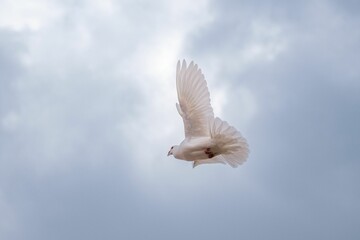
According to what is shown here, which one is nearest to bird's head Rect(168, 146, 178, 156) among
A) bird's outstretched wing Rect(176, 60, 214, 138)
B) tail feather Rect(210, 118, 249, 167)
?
bird's outstretched wing Rect(176, 60, 214, 138)

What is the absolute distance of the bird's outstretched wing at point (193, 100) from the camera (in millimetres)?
24281

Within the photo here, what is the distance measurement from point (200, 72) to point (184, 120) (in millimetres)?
1162

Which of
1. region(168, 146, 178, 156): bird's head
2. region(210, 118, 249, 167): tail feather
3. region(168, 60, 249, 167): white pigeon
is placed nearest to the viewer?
region(210, 118, 249, 167): tail feather

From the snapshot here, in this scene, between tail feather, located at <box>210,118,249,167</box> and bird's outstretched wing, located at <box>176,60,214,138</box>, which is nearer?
tail feather, located at <box>210,118,249,167</box>

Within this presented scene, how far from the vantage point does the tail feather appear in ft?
77.9

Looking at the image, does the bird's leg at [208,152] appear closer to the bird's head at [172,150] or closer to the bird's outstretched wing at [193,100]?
the bird's outstretched wing at [193,100]

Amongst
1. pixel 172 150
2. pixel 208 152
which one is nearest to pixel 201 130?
pixel 208 152

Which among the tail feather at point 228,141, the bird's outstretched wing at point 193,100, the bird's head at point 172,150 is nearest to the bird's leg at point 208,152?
the tail feather at point 228,141

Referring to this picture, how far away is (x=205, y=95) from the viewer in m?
24.4

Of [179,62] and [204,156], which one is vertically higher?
[179,62]

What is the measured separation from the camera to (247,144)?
950 inches

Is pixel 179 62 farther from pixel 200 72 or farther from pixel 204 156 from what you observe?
pixel 204 156

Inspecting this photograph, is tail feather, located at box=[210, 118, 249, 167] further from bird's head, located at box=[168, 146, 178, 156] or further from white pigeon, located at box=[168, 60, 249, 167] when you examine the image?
bird's head, located at box=[168, 146, 178, 156]

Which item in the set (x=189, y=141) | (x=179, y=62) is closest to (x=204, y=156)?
(x=189, y=141)
